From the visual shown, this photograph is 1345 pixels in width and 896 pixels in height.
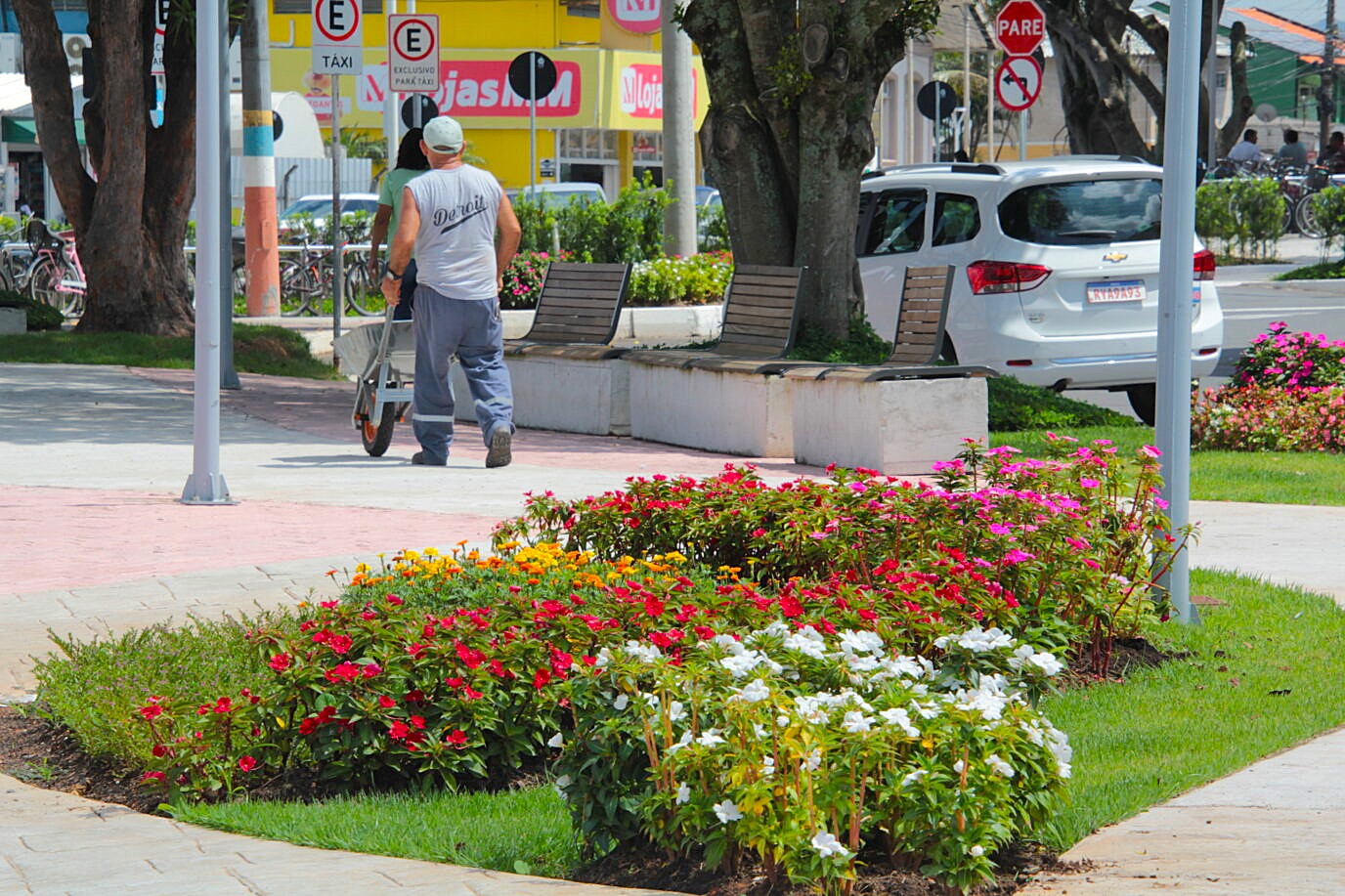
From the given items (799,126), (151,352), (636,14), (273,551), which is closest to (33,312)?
(151,352)

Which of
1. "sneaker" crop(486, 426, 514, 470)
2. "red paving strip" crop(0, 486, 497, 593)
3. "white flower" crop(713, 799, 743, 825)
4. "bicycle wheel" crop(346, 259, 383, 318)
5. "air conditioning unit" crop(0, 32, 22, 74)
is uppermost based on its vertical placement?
"air conditioning unit" crop(0, 32, 22, 74)

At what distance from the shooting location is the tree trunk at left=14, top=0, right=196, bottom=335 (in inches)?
725

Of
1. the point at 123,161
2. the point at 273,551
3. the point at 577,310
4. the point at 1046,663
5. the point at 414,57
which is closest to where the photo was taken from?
the point at 1046,663

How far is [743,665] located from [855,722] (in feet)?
1.35

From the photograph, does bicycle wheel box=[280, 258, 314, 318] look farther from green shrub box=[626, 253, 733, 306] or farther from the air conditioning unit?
the air conditioning unit

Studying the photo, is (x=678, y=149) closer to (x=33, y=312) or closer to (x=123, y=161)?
(x=123, y=161)

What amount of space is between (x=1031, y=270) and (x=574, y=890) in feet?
31.6

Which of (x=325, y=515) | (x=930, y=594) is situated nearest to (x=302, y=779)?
(x=930, y=594)

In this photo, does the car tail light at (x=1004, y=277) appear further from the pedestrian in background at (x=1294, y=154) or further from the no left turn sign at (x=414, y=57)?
the pedestrian in background at (x=1294, y=154)

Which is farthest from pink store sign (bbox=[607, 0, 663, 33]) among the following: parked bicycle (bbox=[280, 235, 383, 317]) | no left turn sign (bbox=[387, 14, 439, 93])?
no left turn sign (bbox=[387, 14, 439, 93])

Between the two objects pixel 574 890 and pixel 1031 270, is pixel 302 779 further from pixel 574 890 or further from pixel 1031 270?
pixel 1031 270

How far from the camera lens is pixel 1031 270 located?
13.2m

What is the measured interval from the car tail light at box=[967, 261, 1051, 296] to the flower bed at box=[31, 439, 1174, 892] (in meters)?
6.12

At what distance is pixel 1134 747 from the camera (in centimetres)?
532
